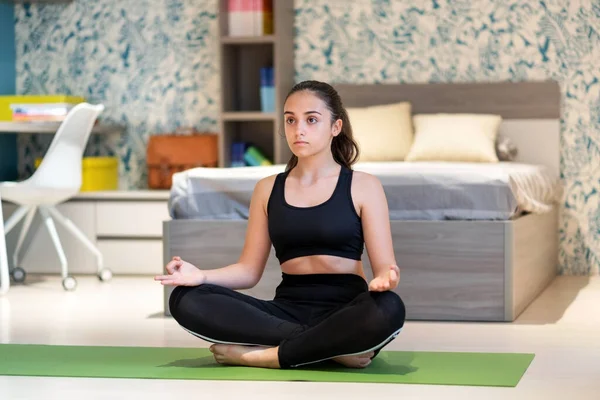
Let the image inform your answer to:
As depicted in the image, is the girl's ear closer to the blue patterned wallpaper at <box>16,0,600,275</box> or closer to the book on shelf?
the book on shelf

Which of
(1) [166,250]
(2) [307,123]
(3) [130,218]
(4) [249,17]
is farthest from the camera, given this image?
(4) [249,17]

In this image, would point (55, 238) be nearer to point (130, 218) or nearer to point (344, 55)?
point (130, 218)

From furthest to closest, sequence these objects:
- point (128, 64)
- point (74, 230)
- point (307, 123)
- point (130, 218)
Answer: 1. point (128, 64)
2. point (130, 218)
3. point (74, 230)
4. point (307, 123)

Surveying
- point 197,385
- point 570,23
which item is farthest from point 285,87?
point 197,385

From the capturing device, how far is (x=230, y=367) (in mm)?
2957

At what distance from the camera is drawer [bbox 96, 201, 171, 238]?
5.60 metres

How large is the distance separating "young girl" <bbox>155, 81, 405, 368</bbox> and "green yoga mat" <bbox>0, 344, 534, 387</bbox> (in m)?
0.07

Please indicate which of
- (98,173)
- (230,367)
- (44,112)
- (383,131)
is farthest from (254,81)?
(230,367)

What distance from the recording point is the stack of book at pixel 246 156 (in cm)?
579

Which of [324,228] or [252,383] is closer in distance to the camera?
[252,383]

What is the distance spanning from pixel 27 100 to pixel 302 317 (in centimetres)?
327

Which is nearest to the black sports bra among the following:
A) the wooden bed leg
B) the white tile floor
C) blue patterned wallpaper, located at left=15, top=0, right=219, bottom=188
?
the white tile floor

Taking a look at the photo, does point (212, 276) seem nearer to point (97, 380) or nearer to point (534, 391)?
point (97, 380)

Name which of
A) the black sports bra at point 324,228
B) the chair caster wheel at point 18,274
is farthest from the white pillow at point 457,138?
the black sports bra at point 324,228
